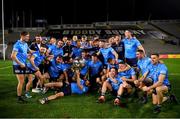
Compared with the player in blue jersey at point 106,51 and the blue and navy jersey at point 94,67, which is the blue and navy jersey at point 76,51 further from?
the blue and navy jersey at point 94,67

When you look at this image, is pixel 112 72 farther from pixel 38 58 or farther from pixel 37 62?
pixel 37 62

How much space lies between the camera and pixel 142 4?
57.6m

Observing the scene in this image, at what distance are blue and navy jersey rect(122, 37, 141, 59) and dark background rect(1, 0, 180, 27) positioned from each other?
42.0 metres

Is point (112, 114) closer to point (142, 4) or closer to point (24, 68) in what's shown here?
point (24, 68)

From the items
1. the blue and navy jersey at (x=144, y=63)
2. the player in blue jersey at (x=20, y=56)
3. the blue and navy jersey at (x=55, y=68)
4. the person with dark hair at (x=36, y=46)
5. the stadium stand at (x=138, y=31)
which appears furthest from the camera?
the stadium stand at (x=138, y=31)

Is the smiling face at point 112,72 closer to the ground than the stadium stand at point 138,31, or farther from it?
closer to the ground

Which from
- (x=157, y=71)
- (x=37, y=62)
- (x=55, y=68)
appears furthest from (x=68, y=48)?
(x=157, y=71)

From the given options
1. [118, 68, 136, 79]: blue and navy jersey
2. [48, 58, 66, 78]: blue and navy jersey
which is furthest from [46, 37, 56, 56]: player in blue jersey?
[118, 68, 136, 79]: blue and navy jersey

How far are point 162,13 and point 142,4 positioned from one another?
3485 millimetres

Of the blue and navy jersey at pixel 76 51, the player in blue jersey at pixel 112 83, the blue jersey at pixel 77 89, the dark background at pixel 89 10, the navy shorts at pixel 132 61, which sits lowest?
Answer: the blue jersey at pixel 77 89

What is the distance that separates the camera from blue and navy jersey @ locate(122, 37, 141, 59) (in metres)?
13.7

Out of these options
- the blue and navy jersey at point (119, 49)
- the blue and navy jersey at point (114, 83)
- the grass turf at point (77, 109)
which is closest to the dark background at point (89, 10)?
the blue and navy jersey at point (119, 49)

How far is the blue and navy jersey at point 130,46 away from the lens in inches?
538

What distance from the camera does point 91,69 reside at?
13.4 metres
